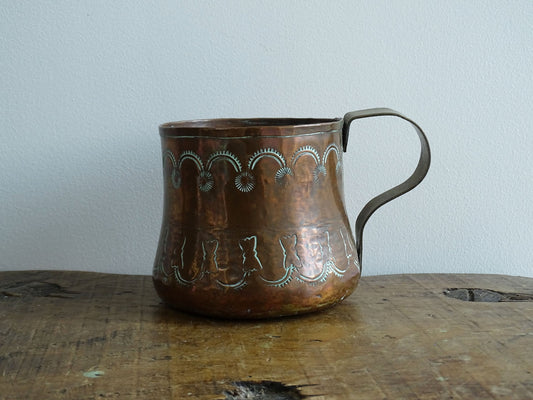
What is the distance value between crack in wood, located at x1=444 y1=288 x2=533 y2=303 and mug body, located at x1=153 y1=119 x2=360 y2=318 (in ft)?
0.58

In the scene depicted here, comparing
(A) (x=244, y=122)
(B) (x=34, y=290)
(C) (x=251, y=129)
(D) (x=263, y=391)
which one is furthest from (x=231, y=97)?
(D) (x=263, y=391)

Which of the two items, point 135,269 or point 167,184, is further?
point 135,269

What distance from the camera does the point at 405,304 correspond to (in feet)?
2.46

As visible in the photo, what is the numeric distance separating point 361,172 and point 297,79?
164 millimetres

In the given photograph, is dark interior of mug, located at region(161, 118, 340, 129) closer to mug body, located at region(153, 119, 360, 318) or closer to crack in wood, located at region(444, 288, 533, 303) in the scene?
mug body, located at region(153, 119, 360, 318)

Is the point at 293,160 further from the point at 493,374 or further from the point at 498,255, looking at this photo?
the point at 498,255

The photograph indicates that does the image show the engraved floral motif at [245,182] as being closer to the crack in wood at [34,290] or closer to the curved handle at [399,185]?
the curved handle at [399,185]

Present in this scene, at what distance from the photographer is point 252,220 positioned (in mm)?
671

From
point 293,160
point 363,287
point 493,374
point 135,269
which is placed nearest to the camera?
point 493,374

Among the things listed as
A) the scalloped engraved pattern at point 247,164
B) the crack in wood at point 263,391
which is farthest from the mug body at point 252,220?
the crack in wood at point 263,391

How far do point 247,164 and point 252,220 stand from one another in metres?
0.06

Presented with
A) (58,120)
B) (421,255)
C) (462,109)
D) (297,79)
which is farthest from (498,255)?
(58,120)

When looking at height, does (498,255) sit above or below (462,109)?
below

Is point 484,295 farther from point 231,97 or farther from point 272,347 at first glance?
point 231,97
